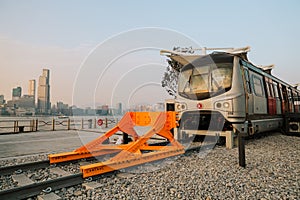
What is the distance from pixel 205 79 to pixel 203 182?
4.41m

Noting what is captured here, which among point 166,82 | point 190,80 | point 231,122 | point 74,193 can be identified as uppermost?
point 166,82

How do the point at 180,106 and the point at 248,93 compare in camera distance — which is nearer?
the point at 248,93

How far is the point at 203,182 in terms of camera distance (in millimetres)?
3428

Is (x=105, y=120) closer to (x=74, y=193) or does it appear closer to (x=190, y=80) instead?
(x=190, y=80)

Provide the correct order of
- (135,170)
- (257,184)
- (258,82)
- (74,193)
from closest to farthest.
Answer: (74,193), (257,184), (135,170), (258,82)

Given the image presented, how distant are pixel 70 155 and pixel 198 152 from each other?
3.53 meters

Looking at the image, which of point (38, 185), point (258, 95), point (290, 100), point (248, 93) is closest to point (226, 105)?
point (248, 93)

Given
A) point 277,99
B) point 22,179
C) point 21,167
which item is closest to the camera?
point 22,179

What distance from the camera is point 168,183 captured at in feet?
11.2

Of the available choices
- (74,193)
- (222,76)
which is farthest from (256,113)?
(74,193)

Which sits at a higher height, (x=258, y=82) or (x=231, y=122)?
(x=258, y=82)

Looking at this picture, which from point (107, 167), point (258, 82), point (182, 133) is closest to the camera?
point (107, 167)

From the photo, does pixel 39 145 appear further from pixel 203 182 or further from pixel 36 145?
pixel 203 182

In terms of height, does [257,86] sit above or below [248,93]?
above
